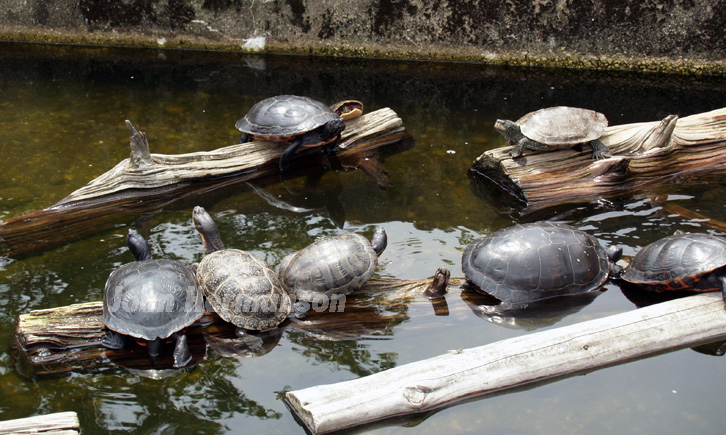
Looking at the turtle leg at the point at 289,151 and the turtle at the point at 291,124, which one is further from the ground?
the turtle at the point at 291,124

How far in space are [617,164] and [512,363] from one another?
307 centimetres

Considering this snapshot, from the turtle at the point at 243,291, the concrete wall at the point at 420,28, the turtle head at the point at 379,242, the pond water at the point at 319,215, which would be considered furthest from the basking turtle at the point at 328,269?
the concrete wall at the point at 420,28

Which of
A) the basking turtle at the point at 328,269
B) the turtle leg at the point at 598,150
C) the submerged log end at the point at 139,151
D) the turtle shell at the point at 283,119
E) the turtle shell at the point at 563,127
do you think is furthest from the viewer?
the turtle shell at the point at 283,119

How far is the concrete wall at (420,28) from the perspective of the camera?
871cm

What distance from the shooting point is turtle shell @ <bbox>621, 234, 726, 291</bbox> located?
4.11 meters

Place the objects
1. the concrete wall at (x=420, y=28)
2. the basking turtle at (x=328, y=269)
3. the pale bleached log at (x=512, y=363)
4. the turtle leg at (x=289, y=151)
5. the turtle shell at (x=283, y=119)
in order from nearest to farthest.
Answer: the pale bleached log at (x=512, y=363)
the basking turtle at (x=328, y=269)
the turtle shell at (x=283, y=119)
the turtle leg at (x=289, y=151)
the concrete wall at (x=420, y=28)

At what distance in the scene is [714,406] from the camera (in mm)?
3594

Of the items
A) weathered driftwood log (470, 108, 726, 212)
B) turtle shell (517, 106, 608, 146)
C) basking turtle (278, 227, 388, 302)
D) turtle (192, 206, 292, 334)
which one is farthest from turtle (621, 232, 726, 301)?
turtle (192, 206, 292, 334)

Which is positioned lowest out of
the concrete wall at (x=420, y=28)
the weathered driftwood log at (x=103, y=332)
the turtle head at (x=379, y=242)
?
the weathered driftwood log at (x=103, y=332)

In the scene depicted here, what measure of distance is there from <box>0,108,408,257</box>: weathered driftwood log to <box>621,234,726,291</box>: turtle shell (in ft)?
8.85

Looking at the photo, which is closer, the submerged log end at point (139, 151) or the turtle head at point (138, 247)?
the turtle head at point (138, 247)

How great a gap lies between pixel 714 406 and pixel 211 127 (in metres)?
5.76

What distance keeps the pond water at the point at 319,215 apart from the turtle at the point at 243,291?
23 cm

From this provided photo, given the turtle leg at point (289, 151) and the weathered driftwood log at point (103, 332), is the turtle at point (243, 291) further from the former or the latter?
the turtle leg at point (289, 151)
